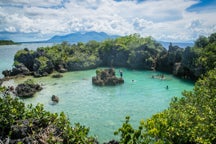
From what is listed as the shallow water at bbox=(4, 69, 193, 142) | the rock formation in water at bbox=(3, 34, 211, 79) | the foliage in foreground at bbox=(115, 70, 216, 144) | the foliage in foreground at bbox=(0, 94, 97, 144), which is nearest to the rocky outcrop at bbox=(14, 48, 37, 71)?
the rock formation in water at bbox=(3, 34, 211, 79)

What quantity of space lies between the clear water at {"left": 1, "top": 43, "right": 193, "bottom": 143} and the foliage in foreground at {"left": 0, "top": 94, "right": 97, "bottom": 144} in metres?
7.86

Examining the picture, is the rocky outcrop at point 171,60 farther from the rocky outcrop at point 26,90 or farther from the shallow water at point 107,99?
the rocky outcrop at point 26,90

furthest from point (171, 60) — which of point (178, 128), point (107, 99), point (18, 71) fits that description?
point (178, 128)

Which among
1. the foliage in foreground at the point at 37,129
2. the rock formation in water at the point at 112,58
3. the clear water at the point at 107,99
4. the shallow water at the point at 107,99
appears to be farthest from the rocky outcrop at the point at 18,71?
the foliage in foreground at the point at 37,129

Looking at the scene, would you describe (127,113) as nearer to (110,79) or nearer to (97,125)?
(97,125)

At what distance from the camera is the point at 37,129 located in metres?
12.9

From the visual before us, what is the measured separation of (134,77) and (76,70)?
678 inches

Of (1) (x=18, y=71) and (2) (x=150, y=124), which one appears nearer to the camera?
(2) (x=150, y=124)

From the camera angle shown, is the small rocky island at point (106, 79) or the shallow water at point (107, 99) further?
the small rocky island at point (106, 79)

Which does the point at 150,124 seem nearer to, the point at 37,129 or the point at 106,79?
the point at 37,129

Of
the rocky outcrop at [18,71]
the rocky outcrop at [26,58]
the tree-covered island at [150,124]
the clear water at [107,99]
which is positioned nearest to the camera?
the tree-covered island at [150,124]

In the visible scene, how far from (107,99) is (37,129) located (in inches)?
813

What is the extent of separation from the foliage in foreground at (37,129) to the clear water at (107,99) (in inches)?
310

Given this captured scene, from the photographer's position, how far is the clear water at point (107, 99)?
24.9m
